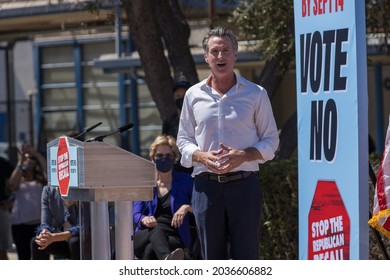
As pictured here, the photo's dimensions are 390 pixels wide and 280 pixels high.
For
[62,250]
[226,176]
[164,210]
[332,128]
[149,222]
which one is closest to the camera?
[332,128]

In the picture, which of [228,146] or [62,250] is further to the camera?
[62,250]

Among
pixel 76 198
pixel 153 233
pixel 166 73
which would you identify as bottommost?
pixel 153 233

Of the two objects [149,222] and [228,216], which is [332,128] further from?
[149,222]

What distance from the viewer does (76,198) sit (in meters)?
6.09

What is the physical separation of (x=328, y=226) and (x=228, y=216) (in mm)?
1003

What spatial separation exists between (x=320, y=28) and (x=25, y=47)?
20616 mm

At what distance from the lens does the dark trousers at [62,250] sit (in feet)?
27.8

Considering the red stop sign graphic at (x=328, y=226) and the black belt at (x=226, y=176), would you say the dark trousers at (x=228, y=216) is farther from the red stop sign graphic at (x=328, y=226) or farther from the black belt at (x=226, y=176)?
the red stop sign graphic at (x=328, y=226)

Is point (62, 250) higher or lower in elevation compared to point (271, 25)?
lower

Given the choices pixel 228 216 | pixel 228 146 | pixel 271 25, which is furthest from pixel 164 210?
pixel 271 25

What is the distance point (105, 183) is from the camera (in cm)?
589

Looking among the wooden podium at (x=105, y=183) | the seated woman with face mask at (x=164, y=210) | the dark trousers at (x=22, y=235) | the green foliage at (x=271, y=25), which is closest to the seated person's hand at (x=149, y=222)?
the seated woman with face mask at (x=164, y=210)
